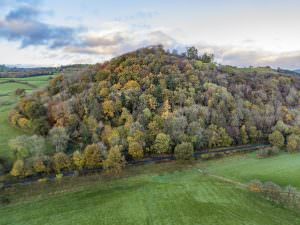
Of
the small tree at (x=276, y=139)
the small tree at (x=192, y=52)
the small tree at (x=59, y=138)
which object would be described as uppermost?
the small tree at (x=192, y=52)

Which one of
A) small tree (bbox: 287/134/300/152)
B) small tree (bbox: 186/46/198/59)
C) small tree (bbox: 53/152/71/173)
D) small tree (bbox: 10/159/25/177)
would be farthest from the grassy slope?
small tree (bbox: 186/46/198/59)

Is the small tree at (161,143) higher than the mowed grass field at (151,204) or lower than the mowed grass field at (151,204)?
higher

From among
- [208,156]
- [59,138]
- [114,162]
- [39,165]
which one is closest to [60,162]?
[39,165]

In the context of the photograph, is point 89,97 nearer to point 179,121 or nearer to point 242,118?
point 179,121

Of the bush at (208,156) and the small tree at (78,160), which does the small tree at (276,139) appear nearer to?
the bush at (208,156)

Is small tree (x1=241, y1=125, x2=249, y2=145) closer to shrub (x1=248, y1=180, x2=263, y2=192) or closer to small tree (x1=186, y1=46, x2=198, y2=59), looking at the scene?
shrub (x1=248, y1=180, x2=263, y2=192)

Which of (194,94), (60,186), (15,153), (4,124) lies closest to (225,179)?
(60,186)

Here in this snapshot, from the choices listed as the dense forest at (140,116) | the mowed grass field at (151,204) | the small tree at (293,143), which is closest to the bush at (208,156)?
the dense forest at (140,116)
